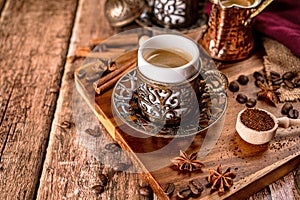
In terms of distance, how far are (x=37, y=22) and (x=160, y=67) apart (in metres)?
0.76

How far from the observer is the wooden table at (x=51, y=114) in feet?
4.06

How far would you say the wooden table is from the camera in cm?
124

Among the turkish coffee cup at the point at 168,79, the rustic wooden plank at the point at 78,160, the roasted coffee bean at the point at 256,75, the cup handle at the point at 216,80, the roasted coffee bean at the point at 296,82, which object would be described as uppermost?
the turkish coffee cup at the point at 168,79

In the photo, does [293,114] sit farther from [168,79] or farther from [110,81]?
[110,81]

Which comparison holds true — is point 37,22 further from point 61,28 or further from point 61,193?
point 61,193

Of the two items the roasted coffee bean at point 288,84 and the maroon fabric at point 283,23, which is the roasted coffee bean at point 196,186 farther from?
the maroon fabric at point 283,23

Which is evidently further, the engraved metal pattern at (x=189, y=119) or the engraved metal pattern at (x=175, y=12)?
the engraved metal pattern at (x=175, y=12)

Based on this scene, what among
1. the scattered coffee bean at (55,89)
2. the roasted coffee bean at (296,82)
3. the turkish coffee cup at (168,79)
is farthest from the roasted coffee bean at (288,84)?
the scattered coffee bean at (55,89)

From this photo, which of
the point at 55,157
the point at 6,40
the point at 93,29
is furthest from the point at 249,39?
the point at 6,40

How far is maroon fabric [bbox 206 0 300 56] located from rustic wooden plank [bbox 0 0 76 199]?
525mm

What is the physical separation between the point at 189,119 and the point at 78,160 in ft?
0.98

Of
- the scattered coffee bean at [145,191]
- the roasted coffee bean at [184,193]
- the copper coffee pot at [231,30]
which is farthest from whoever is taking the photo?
the copper coffee pot at [231,30]

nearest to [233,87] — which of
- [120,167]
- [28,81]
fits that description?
[120,167]

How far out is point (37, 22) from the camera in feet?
5.90
